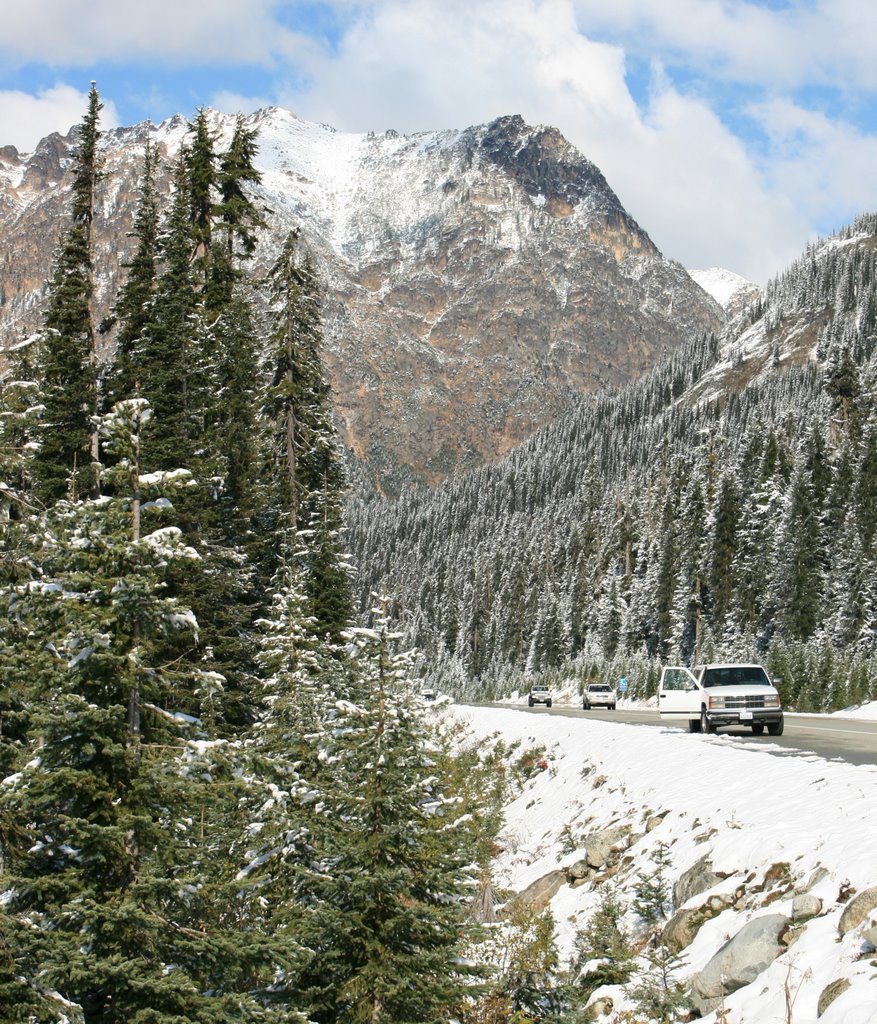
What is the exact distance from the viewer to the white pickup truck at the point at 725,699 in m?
23.4

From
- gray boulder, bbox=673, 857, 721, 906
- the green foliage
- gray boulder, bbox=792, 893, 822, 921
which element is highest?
gray boulder, bbox=792, 893, 822, 921

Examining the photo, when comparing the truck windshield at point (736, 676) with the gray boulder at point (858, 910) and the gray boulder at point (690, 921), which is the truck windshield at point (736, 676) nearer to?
the gray boulder at point (690, 921)

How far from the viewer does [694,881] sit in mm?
11953

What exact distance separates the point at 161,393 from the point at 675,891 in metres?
17.5

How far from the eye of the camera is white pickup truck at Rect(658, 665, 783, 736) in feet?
76.8

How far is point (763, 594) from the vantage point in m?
77.2

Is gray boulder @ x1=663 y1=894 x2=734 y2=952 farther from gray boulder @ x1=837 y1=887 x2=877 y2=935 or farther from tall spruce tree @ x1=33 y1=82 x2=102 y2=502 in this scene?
tall spruce tree @ x1=33 y1=82 x2=102 y2=502

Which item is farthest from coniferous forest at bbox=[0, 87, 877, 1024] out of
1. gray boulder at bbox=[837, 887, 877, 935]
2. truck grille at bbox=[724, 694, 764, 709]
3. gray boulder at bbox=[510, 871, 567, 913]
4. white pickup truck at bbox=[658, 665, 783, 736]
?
truck grille at bbox=[724, 694, 764, 709]

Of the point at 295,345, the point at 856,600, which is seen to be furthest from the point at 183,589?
the point at 856,600

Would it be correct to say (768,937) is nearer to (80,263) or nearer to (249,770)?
(249,770)

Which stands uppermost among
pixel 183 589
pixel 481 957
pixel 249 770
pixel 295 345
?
pixel 295 345

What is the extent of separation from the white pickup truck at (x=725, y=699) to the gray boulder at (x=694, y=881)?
11507 millimetres

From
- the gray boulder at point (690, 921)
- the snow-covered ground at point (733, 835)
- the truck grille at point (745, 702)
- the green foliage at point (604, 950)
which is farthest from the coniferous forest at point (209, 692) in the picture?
the truck grille at point (745, 702)

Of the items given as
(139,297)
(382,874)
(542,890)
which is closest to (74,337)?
(139,297)
